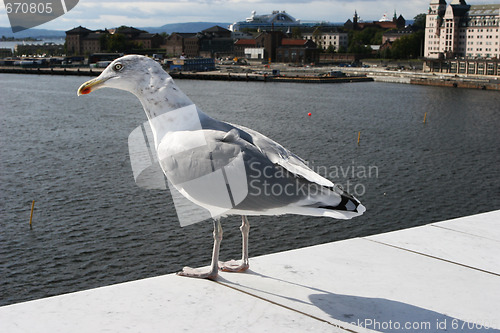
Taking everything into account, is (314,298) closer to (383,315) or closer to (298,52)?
(383,315)

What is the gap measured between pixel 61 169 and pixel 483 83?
2424 inches

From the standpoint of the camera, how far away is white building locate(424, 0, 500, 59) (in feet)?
321

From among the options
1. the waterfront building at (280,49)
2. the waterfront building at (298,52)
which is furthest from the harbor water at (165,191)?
the waterfront building at (280,49)

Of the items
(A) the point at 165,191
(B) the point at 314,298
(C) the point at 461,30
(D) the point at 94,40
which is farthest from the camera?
(D) the point at 94,40

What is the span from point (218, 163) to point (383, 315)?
3.63 feet

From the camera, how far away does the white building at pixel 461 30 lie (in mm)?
97938

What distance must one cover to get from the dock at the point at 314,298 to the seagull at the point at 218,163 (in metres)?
0.39

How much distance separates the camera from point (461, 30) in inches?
4067

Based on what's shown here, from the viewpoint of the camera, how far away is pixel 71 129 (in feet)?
114

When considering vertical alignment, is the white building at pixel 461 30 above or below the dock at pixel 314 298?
above

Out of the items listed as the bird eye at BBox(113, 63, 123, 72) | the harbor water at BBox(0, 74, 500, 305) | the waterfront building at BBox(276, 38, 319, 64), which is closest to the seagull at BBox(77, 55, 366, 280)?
the bird eye at BBox(113, 63, 123, 72)
